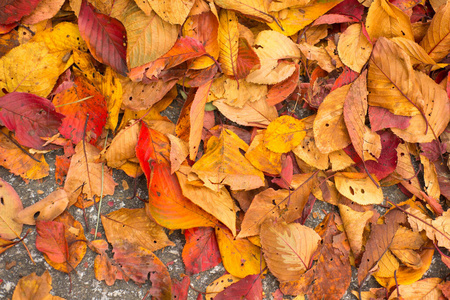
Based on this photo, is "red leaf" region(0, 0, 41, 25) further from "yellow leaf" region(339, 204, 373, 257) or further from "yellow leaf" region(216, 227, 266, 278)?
"yellow leaf" region(339, 204, 373, 257)

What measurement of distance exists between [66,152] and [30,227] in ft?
0.74

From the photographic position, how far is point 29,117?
0.95m

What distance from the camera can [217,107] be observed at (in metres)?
1.03

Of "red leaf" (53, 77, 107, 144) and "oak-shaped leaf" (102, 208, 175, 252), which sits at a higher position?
"red leaf" (53, 77, 107, 144)

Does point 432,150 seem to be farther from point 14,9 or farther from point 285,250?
point 14,9

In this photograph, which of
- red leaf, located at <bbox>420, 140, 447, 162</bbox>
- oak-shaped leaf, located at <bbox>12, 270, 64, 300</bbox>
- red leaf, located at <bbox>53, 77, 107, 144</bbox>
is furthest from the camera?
red leaf, located at <bbox>420, 140, 447, 162</bbox>

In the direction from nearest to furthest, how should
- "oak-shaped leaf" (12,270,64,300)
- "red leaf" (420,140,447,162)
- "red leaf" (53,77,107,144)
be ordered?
"oak-shaped leaf" (12,270,64,300) → "red leaf" (53,77,107,144) → "red leaf" (420,140,447,162)

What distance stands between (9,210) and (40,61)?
419mm

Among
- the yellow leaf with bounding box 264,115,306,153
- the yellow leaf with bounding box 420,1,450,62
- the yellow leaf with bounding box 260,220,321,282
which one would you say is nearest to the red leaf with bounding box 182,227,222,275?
the yellow leaf with bounding box 260,220,321,282

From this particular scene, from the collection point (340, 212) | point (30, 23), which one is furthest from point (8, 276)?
point (340, 212)

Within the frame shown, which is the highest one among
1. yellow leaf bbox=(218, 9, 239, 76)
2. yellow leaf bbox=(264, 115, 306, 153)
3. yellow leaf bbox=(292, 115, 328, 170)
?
yellow leaf bbox=(218, 9, 239, 76)

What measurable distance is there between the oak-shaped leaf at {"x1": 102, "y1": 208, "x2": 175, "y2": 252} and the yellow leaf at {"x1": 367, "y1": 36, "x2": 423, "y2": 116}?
77 cm

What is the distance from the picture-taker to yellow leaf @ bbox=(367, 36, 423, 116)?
1022mm

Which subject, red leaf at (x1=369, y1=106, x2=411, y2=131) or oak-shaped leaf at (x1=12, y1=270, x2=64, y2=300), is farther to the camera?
red leaf at (x1=369, y1=106, x2=411, y2=131)
